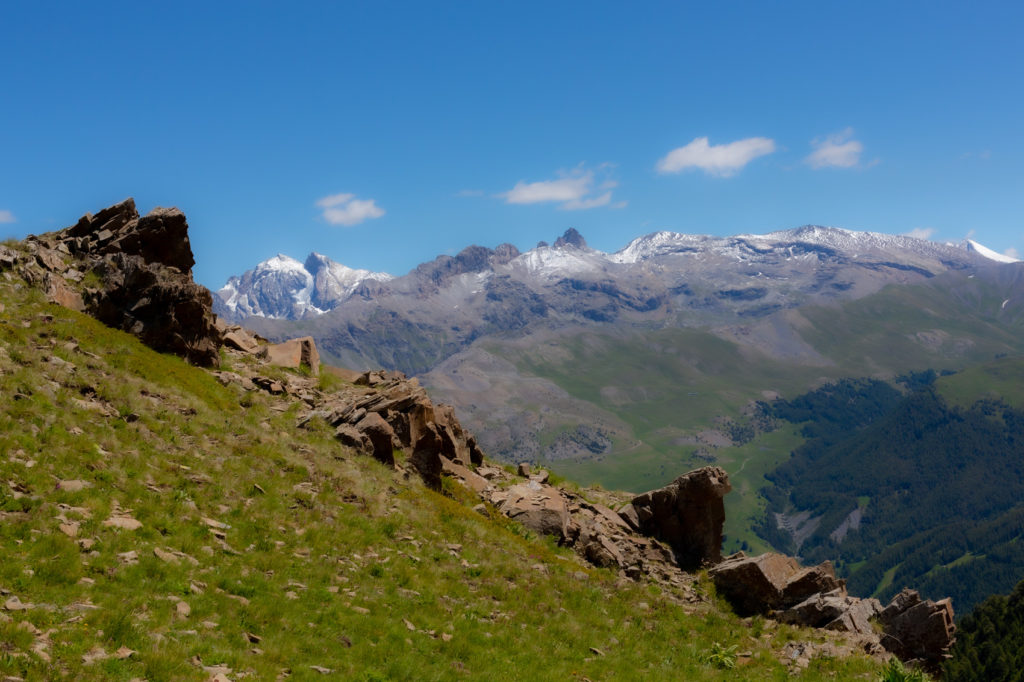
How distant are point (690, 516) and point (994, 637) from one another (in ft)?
567

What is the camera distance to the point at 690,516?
4044 centimetres

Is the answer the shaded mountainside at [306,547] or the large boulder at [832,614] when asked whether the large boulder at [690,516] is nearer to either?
the shaded mountainside at [306,547]

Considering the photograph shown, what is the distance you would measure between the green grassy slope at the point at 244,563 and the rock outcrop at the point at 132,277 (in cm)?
242

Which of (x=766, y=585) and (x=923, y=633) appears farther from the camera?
(x=766, y=585)

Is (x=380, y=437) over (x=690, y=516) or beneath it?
over

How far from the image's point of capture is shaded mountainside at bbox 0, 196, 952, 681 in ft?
56.1

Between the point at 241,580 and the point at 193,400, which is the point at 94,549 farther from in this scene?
the point at 193,400

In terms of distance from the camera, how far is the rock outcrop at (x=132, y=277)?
36000 mm

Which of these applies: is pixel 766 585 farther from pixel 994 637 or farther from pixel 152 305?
pixel 994 637

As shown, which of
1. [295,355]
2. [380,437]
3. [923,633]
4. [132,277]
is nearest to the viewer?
[923,633]

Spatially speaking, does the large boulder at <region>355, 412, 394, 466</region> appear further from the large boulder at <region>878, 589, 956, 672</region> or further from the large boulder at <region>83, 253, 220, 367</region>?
the large boulder at <region>878, 589, 956, 672</region>

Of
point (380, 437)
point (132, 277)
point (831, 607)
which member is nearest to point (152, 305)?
point (132, 277)

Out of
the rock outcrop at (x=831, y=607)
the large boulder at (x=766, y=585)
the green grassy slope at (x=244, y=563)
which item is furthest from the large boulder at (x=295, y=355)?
the rock outcrop at (x=831, y=607)

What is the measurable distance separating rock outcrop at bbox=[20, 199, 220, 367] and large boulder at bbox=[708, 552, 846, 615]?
104 ft
